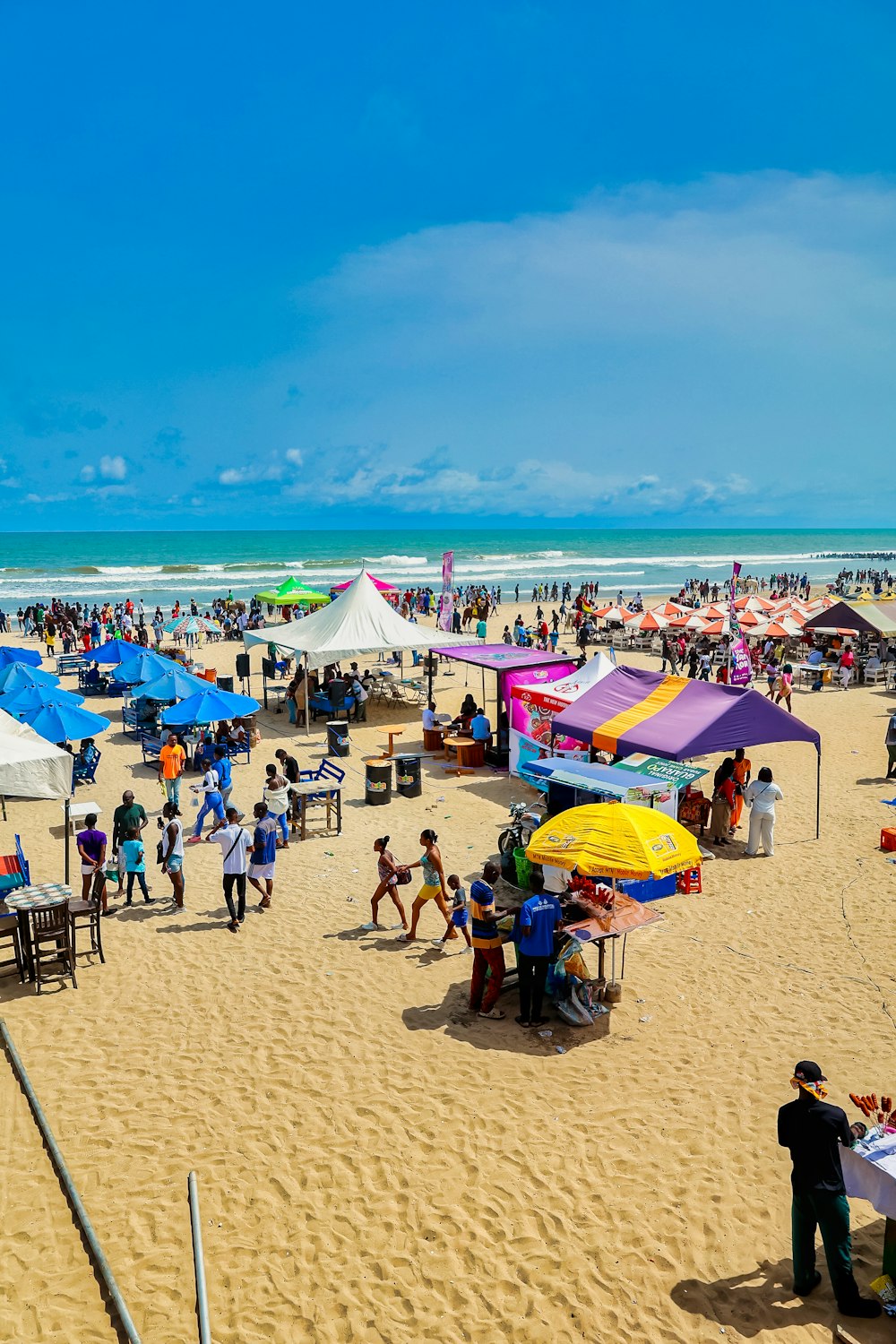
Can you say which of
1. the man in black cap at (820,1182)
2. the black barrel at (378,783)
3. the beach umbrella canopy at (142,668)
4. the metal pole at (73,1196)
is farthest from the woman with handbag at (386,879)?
the beach umbrella canopy at (142,668)

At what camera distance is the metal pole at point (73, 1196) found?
4320mm

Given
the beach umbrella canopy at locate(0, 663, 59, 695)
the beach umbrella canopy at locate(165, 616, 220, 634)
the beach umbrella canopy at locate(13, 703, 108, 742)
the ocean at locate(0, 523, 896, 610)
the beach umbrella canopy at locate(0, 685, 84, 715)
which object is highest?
the ocean at locate(0, 523, 896, 610)

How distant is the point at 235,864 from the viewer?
30.0 feet

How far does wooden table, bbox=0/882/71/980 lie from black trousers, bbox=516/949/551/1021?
4314 millimetres

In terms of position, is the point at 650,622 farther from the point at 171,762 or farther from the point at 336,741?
the point at 171,762

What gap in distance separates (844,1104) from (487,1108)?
264 centimetres

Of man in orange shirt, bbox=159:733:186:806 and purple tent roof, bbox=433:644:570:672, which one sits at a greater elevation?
purple tent roof, bbox=433:644:570:672

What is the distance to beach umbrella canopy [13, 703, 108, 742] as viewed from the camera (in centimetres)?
1302

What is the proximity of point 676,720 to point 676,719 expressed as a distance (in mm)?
27

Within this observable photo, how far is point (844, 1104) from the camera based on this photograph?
623cm

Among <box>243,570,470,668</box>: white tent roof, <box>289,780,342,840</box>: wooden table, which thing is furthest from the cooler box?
<box>243,570,470,668</box>: white tent roof

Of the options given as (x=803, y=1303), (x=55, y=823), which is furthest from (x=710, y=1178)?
(x=55, y=823)

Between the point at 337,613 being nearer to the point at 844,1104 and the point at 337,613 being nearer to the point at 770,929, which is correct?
the point at 770,929

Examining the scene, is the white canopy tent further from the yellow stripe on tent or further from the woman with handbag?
the woman with handbag
